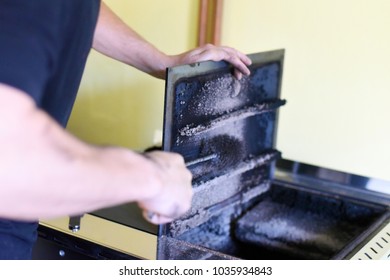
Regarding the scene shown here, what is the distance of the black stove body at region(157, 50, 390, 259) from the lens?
3.74 feet

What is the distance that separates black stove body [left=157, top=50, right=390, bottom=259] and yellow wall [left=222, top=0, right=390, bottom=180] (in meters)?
0.08

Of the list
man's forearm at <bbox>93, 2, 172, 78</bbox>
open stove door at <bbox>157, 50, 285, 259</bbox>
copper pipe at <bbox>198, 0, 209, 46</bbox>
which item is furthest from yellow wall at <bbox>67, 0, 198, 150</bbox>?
man's forearm at <bbox>93, 2, 172, 78</bbox>

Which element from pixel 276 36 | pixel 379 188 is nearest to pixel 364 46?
pixel 276 36

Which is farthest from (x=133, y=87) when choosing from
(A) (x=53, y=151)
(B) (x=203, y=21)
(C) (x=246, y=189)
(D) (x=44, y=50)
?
(A) (x=53, y=151)

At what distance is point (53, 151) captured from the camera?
593mm

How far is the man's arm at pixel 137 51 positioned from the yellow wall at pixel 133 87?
0.43 m

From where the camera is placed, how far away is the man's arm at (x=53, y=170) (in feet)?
1.90

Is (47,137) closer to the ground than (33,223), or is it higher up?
higher up

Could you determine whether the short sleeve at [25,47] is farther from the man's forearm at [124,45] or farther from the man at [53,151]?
the man's forearm at [124,45]

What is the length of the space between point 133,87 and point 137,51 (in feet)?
1.86

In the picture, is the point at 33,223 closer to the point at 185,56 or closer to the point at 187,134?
the point at 187,134

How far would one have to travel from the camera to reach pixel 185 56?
122cm

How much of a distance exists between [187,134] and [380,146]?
0.59 meters

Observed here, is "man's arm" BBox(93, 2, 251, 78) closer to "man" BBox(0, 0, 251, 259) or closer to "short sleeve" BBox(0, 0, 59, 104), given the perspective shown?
"man" BBox(0, 0, 251, 259)
